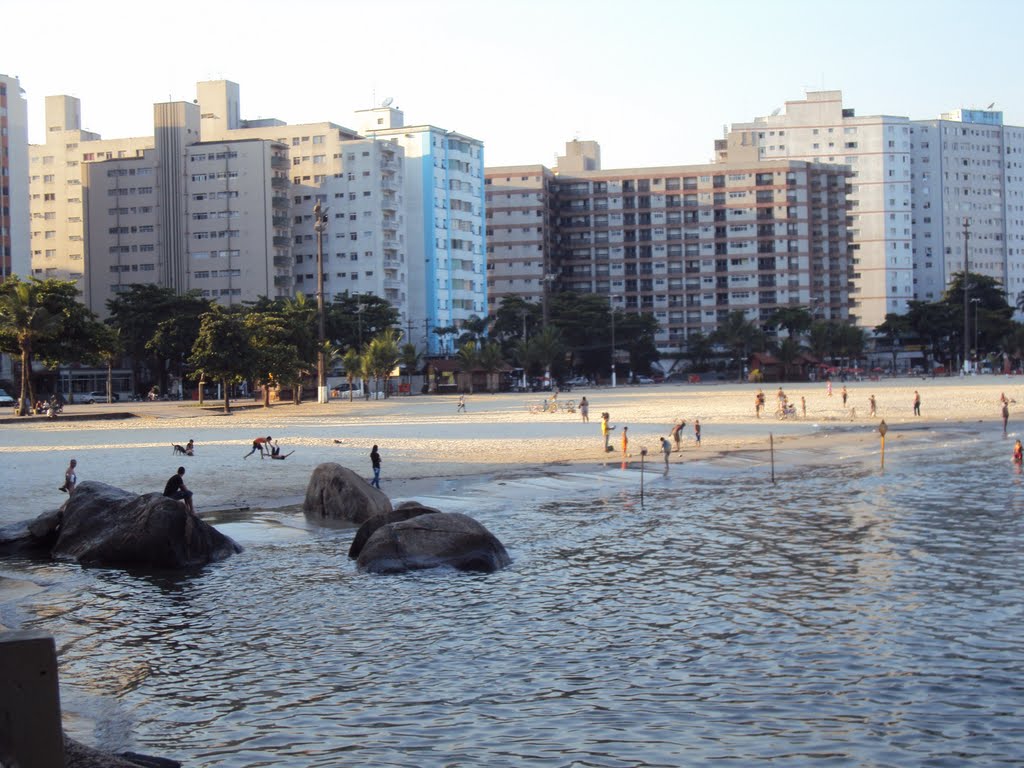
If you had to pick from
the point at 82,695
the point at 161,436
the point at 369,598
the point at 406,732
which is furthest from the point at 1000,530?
the point at 161,436

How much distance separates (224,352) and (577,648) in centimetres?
5734

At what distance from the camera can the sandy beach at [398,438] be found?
105ft

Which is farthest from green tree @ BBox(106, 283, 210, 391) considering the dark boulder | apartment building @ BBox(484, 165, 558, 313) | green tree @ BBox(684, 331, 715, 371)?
the dark boulder

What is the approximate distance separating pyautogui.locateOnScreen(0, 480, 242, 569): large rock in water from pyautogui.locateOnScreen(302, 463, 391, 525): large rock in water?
4337 millimetres

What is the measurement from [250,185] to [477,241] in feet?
108

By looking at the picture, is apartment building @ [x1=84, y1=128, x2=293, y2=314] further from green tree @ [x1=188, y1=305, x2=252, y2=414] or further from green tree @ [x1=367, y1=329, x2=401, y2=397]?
green tree @ [x1=188, y1=305, x2=252, y2=414]

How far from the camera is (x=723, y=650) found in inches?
553

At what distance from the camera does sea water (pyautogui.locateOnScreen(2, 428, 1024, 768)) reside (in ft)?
35.8

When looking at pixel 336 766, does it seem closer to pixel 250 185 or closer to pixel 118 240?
pixel 250 185

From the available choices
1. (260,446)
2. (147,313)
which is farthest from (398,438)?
(147,313)

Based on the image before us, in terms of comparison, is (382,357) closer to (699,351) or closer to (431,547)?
(699,351)

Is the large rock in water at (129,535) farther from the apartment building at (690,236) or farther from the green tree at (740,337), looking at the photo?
the apartment building at (690,236)

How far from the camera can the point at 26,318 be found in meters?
62.7

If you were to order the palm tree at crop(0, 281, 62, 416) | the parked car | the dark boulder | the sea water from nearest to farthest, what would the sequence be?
the sea water
the dark boulder
the palm tree at crop(0, 281, 62, 416)
the parked car
